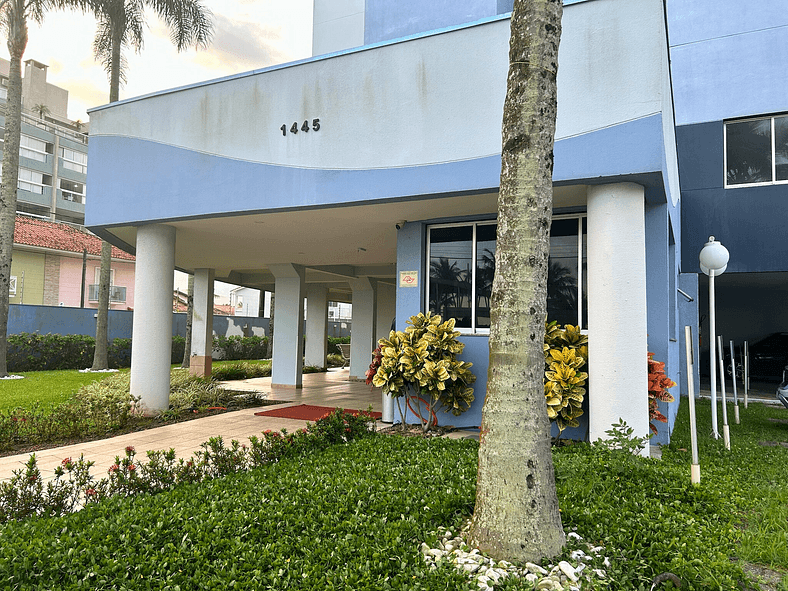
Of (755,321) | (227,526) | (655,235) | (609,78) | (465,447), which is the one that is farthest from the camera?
(755,321)

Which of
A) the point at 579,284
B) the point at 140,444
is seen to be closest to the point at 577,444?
the point at 579,284

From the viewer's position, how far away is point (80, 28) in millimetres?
15594

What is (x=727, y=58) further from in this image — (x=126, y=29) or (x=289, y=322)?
(x=126, y=29)

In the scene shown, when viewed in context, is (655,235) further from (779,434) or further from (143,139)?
(143,139)

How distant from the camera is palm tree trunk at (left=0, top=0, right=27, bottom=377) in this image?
1407cm

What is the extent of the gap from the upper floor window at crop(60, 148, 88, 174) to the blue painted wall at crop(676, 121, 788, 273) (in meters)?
39.7

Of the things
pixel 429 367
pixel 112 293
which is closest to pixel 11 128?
pixel 429 367

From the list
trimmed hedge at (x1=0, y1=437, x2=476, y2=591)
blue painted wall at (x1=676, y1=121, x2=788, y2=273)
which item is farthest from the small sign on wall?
blue painted wall at (x1=676, y1=121, x2=788, y2=273)

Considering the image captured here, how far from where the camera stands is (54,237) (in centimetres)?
2678

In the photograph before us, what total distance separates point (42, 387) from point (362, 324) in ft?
27.6

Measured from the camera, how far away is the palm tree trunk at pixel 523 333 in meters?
3.41

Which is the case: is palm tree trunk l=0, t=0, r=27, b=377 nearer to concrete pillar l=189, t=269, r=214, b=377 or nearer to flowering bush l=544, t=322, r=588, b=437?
concrete pillar l=189, t=269, r=214, b=377

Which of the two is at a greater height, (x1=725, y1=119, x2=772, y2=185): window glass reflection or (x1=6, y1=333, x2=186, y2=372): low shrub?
(x1=725, y1=119, x2=772, y2=185): window glass reflection

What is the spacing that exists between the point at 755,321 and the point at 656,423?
14.5 m
